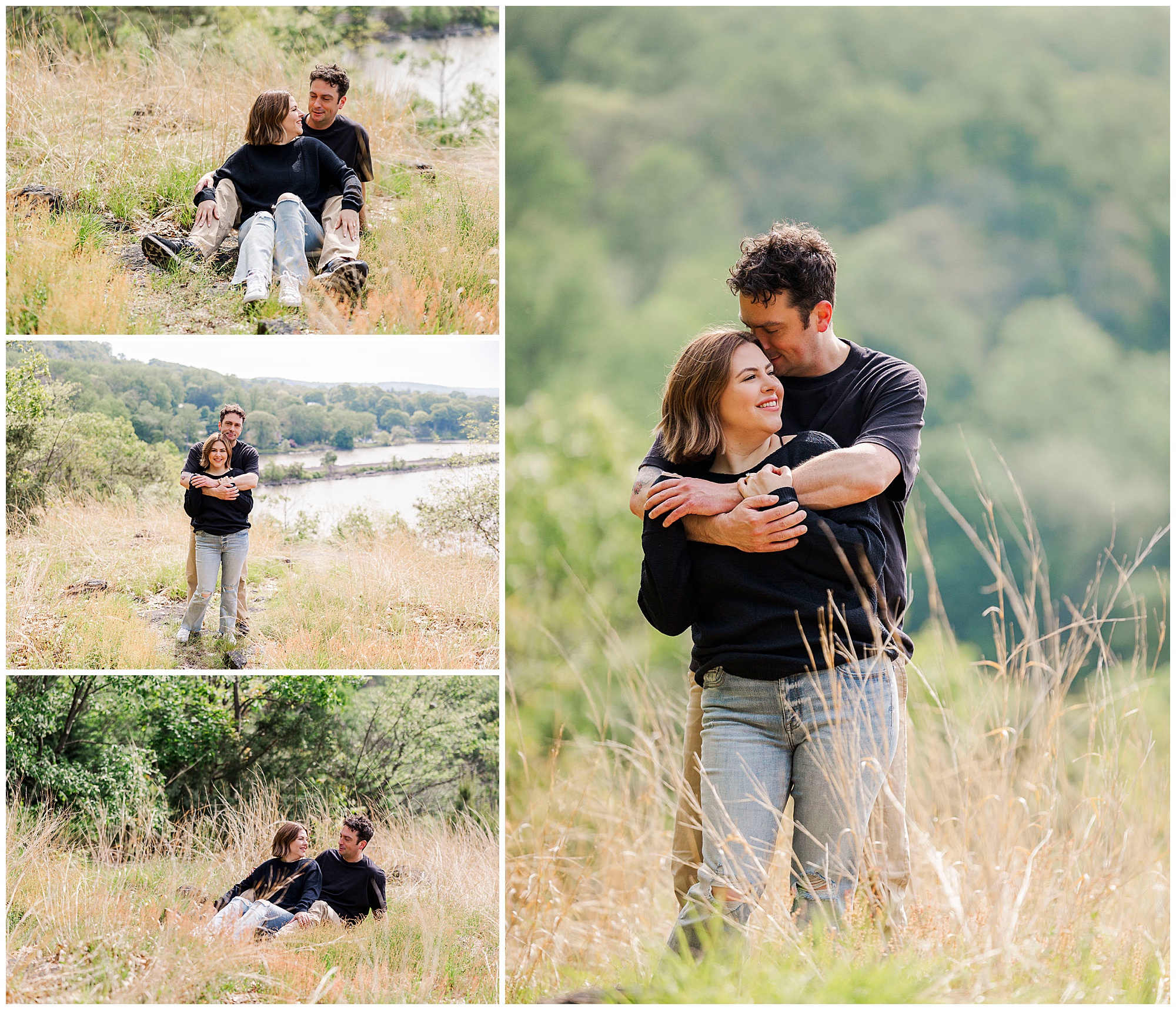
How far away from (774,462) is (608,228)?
1423cm

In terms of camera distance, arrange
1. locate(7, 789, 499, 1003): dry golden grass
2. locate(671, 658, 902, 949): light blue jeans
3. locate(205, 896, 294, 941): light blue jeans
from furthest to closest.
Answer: locate(205, 896, 294, 941): light blue jeans
locate(7, 789, 499, 1003): dry golden grass
locate(671, 658, 902, 949): light blue jeans

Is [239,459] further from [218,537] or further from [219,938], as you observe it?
[219,938]

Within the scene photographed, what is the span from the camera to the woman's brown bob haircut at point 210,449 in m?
3.01

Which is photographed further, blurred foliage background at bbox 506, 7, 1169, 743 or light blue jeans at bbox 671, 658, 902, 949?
blurred foliage background at bbox 506, 7, 1169, 743

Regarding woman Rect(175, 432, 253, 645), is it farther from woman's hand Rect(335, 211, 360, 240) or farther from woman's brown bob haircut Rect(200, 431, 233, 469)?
woman's hand Rect(335, 211, 360, 240)

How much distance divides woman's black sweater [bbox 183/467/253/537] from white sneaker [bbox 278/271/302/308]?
0.52m

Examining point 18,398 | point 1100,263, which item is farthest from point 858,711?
point 1100,263

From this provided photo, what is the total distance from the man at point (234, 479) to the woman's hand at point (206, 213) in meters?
0.53

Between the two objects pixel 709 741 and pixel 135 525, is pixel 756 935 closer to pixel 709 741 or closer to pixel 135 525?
pixel 709 741

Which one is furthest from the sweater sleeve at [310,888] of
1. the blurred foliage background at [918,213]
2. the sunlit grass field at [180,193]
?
Result: the blurred foliage background at [918,213]

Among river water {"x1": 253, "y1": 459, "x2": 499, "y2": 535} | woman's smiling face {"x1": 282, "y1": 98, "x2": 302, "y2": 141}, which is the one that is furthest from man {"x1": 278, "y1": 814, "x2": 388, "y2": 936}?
woman's smiling face {"x1": 282, "y1": 98, "x2": 302, "y2": 141}

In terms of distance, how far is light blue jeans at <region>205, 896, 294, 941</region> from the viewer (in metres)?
2.89

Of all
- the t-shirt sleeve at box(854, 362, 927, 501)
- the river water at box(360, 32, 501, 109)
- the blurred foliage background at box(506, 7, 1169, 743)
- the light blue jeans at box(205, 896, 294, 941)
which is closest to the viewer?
the t-shirt sleeve at box(854, 362, 927, 501)

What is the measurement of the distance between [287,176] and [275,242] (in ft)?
0.67
